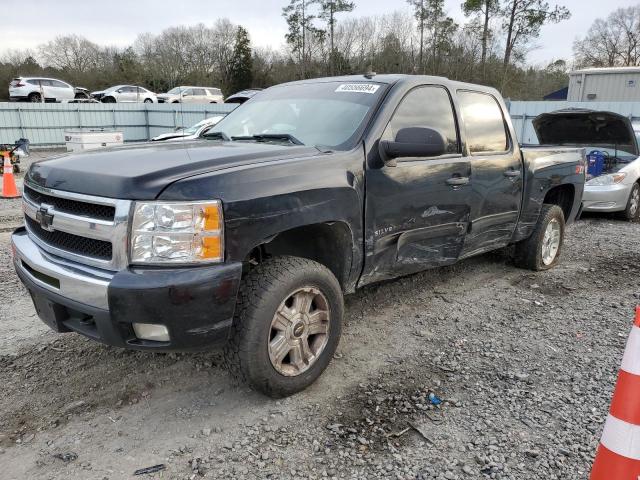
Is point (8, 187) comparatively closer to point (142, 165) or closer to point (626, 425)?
point (142, 165)

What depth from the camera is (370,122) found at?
3.36m

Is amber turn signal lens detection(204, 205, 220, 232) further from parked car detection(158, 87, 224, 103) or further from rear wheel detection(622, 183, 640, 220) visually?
parked car detection(158, 87, 224, 103)

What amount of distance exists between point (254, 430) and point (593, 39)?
60.5 m

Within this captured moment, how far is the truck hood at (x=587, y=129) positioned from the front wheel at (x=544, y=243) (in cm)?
338

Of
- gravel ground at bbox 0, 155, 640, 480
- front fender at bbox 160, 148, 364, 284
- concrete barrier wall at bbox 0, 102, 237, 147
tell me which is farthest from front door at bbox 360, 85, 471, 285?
concrete barrier wall at bbox 0, 102, 237, 147

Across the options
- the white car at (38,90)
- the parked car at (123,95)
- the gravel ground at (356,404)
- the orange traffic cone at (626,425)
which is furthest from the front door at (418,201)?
the parked car at (123,95)

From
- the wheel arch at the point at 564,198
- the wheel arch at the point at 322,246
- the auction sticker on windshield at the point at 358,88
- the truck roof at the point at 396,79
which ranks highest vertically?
the truck roof at the point at 396,79

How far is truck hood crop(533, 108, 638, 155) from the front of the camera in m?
8.25

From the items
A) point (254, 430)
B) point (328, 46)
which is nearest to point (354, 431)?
point (254, 430)

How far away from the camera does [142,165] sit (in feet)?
8.55

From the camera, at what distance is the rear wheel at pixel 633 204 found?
8859 millimetres

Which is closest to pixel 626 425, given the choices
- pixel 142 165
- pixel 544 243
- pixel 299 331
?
pixel 299 331

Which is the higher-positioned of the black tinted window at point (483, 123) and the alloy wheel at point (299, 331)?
the black tinted window at point (483, 123)

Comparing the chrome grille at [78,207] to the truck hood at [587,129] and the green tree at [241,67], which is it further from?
the green tree at [241,67]
